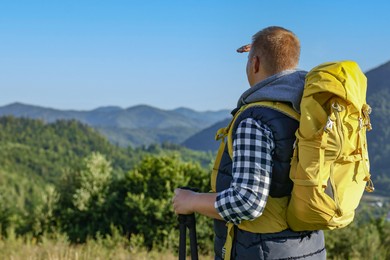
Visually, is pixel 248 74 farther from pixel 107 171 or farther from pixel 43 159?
pixel 43 159

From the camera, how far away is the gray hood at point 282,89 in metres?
2.29

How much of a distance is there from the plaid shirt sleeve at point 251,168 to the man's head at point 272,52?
0.27m

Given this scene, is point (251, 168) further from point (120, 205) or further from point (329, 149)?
point (120, 205)

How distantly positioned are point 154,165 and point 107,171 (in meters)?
2.47

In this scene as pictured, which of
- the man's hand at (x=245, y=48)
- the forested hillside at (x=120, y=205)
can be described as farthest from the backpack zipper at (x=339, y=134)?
the forested hillside at (x=120, y=205)

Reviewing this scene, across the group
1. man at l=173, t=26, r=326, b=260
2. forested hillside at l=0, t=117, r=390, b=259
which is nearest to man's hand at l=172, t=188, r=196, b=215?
man at l=173, t=26, r=326, b=260

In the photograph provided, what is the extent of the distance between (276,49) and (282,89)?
7.1 inches

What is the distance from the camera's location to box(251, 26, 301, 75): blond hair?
7.72 ft

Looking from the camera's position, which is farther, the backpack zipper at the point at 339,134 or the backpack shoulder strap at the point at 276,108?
the backpack shoulder strap at the point at 276,108

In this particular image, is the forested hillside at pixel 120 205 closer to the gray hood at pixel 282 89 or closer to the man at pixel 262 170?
the man at pixel 262 170

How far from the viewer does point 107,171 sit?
69.0 feet

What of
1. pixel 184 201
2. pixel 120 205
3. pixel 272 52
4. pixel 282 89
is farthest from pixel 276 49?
pixel 120 205

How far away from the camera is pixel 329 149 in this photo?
2.19 metres

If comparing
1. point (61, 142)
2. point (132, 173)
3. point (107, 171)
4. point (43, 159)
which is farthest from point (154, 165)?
point (61, 142)
